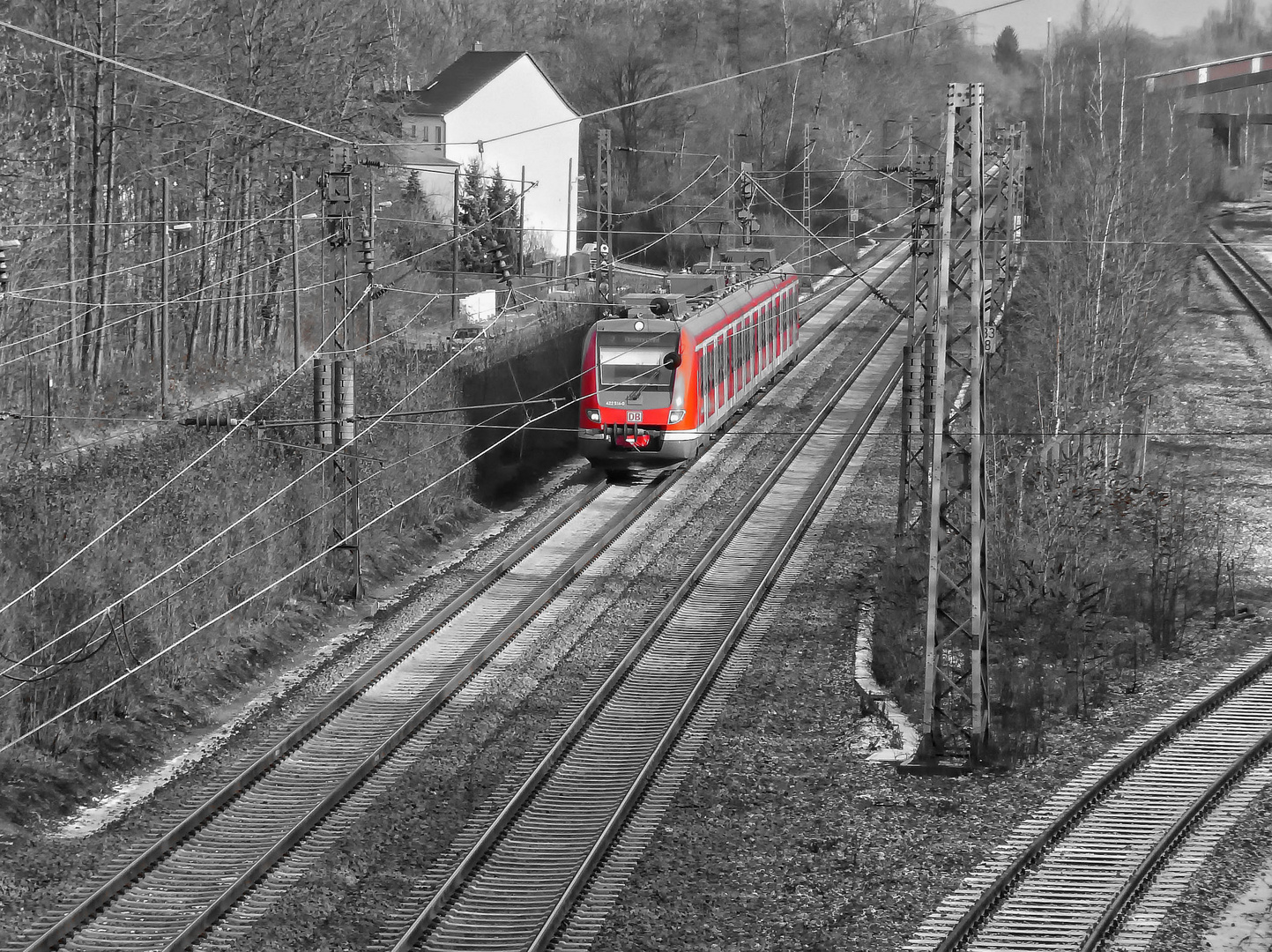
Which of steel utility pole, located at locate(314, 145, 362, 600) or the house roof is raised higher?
the house roof

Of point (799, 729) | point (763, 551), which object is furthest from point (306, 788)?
point (763, 551)

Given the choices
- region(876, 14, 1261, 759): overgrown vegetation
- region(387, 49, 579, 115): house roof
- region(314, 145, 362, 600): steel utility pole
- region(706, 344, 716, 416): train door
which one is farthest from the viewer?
region(387, 49, 579, 115): house roof

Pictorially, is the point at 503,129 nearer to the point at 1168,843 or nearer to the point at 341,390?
the point at 341,390

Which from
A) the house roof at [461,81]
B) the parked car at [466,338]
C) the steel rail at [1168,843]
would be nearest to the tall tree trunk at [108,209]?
the parked car at [466,338]

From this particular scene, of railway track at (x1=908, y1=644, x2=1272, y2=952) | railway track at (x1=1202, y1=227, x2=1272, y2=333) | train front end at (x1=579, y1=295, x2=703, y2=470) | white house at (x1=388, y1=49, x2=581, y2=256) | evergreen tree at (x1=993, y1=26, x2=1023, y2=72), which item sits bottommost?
railway track at (x1=908, y1=644, x2=1272, y2=952)

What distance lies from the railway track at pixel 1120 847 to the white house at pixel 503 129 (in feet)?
146

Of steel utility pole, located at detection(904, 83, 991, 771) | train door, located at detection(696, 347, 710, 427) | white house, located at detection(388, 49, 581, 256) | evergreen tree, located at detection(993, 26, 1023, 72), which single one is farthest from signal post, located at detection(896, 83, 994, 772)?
evergreen tree, located at detection(993, 26, 1023, 72)

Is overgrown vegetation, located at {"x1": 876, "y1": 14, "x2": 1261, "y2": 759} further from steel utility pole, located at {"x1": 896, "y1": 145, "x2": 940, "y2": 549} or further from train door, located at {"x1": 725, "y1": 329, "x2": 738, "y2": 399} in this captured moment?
train door, located at {"x1": 725, "y1": 329, "x2": 738, "y2": 399}

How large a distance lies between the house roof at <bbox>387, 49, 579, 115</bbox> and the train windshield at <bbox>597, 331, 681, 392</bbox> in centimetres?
3739

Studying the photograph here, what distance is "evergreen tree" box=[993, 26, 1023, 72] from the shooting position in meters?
122

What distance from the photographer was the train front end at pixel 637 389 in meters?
24.2

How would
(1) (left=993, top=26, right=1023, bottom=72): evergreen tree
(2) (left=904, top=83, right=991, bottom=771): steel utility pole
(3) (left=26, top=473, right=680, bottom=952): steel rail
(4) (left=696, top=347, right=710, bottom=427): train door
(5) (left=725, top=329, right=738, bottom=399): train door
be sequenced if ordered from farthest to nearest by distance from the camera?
(1) (left=993, top=26, right=1023, bottom=72): evergreen tree → (5) (left=725, top=329, right=738, bottom=399): train door → (4) (left=696, top=347, right=710, bottom=427): train door → (2) (left=904, top=83, right=991, bottom=771): steel utility pole → (3) (left=26, top=473, right=680, bottom=952): steel rail

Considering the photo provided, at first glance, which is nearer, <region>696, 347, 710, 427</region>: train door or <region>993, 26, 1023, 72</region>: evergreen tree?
<region>696, 347, 710, 427</region>: train door

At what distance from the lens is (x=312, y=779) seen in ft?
47.5
